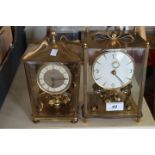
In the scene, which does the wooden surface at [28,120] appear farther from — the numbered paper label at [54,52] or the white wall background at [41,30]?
the white wall background at [41,30]

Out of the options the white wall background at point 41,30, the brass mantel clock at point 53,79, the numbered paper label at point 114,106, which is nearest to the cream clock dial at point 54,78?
the brass mantel clock at point 53,79

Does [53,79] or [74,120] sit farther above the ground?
[53,79]

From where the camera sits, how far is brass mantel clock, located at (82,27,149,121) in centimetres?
62

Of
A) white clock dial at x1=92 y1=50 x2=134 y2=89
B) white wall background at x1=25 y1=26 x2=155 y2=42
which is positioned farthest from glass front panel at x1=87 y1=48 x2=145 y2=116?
white wall background at x1=25 y1=26 x2=155 y2=42

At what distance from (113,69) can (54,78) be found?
0.50 ft

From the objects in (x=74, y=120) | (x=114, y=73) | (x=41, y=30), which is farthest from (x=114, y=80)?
(x=41, y=30)

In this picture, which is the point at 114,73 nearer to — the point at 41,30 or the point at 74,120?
the point at 74,120

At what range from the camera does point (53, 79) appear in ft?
2.19

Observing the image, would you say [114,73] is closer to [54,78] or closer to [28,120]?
[54,78]

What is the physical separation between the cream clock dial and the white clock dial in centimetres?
7

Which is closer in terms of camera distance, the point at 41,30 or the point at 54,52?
the point at 54,52

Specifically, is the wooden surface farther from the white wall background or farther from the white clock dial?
the white wall background
